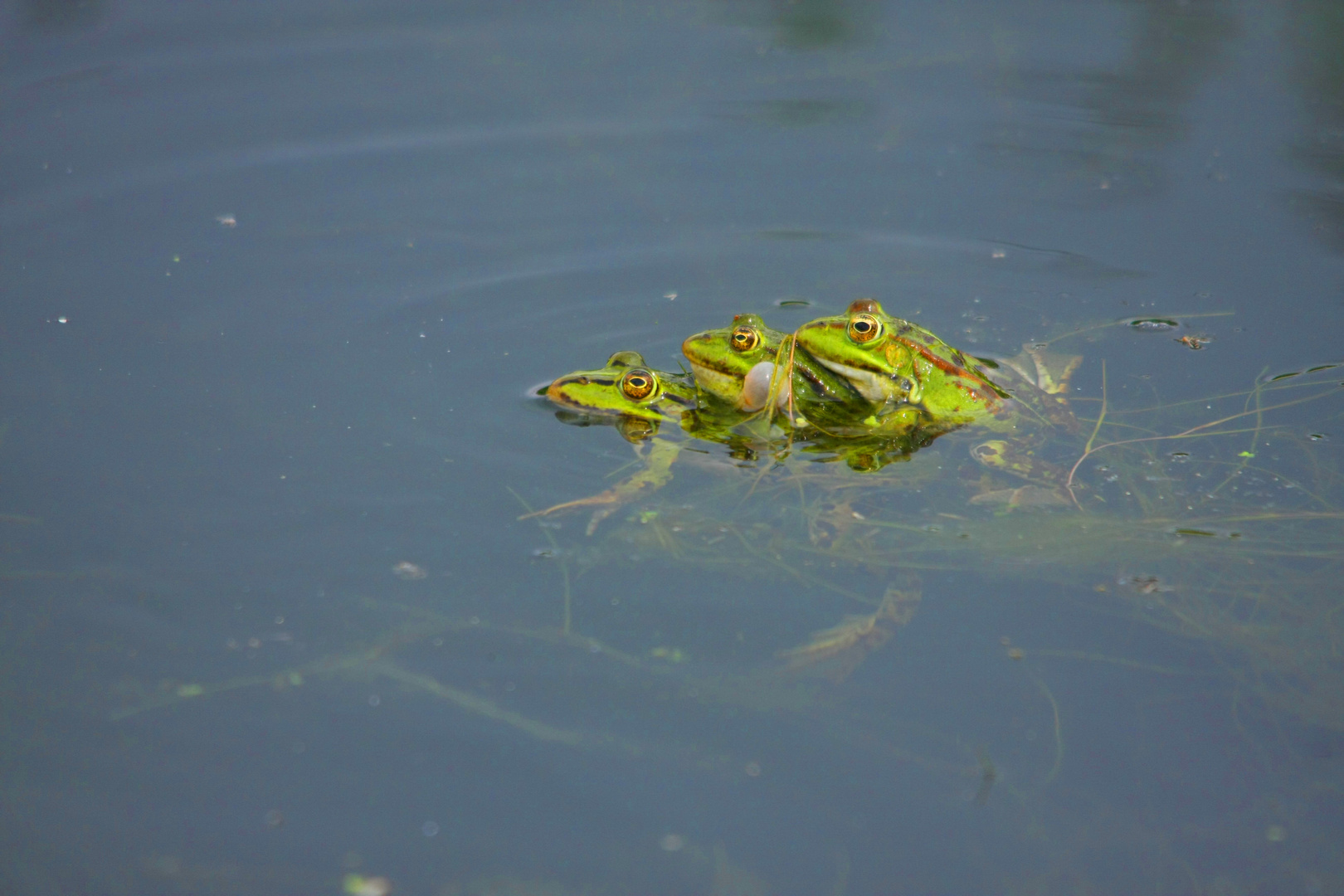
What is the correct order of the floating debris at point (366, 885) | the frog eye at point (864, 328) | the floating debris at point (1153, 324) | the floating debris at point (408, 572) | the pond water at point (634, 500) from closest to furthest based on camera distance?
the floating debris at point (366, 885) < the pond water at point (634, 500) < the floating debris at point (408, 572) < the frog eye at point (864, 328) < the floating debris at point (1153, 324)

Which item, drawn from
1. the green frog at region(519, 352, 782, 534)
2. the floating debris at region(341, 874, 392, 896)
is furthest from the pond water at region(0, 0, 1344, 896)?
the green frog at region(519, 352, 782, 534)

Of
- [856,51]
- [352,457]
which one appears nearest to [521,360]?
[352,457]

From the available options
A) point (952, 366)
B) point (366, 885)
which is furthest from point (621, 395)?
point (366, 885)

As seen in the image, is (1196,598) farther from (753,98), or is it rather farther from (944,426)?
(753,98)

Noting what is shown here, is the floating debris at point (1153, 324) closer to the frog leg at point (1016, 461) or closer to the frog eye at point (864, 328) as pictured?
the frog leg at point (1016, 461)

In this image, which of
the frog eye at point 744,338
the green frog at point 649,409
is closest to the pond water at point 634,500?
the green frog at point 649,409

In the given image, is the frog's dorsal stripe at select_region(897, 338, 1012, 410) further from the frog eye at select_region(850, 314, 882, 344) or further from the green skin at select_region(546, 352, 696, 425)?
the green skin at select_region(546, 352, 696, 425)
